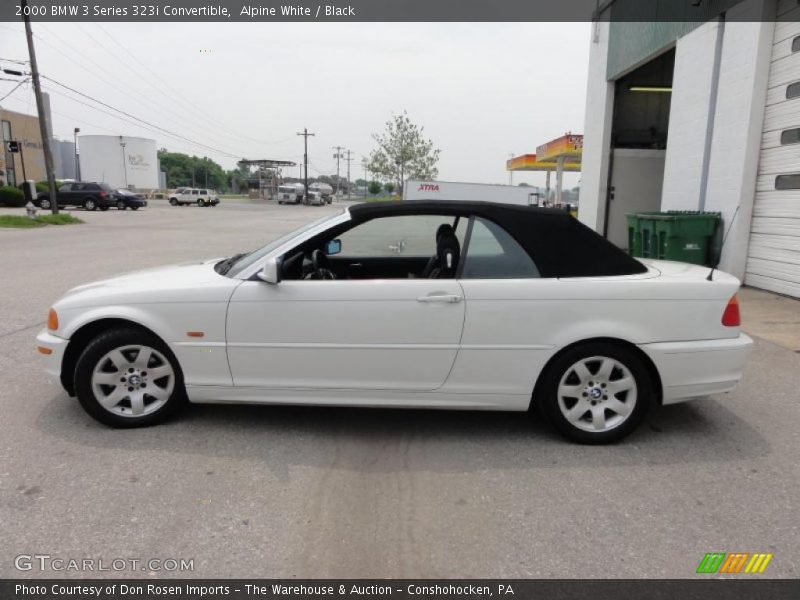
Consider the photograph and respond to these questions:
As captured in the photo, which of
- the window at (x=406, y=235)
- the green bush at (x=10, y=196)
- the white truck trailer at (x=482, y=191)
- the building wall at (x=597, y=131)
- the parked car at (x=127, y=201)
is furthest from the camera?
the parked car at (x=127, y=201)

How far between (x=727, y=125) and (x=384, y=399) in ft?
27.6

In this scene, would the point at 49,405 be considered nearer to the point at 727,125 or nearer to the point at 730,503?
the point at 730,503

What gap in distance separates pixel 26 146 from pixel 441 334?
213 feet

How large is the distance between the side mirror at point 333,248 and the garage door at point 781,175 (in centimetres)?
668

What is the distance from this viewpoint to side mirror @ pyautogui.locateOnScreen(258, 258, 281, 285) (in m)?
3.59

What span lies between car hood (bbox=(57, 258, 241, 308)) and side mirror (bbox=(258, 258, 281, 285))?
10.6 inches

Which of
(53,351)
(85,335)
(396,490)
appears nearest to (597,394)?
(396,490)

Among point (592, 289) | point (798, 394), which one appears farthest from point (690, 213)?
point (592, 289)

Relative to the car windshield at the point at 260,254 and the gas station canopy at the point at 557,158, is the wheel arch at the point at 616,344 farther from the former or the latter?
the gas station canopy at the point at 557,158

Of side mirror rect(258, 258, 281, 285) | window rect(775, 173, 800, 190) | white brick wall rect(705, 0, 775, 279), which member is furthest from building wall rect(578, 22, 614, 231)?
side mirror rect(258, 258, 281, 285)

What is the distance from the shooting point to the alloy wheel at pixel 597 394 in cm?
360

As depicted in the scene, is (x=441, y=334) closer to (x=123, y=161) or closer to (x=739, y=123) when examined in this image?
(x=739, y=123)

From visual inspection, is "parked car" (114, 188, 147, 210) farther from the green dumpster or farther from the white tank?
the white tank

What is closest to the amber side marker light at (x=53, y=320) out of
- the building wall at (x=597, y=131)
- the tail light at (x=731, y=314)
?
the tail light at (x=731, y=314)
